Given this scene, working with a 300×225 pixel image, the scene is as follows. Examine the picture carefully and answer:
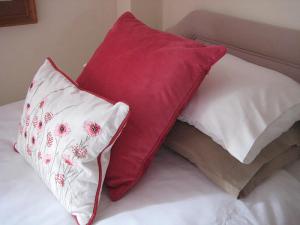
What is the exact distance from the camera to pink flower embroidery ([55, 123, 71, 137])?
2.54ft

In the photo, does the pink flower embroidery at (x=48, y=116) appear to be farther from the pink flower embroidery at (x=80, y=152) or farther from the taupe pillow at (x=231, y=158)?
the taupe pillow at (x=231, y=158)

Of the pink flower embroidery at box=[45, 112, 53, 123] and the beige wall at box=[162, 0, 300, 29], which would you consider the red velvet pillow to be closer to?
the pink flower embroidery at box=[45, 112, 53, 123]

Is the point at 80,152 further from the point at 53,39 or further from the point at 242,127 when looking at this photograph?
the point at 53,39

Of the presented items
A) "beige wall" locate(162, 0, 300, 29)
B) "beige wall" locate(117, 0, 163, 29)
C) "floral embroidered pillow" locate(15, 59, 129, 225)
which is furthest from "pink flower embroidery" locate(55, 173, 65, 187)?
"beige wall" locate(117, 0, 163, 29)

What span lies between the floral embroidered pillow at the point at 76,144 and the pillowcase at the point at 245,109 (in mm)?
257

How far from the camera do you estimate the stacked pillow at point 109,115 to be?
75cm

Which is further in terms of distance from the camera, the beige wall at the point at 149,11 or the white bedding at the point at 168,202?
the beige wall at the point at 149,11

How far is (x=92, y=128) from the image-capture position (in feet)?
2.43

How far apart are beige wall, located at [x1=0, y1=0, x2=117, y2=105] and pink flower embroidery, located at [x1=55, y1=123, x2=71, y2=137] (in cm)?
100

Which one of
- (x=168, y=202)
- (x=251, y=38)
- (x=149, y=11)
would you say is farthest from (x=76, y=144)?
(x=149, y=11)

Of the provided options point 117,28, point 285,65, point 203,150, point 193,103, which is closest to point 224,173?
point 203,150

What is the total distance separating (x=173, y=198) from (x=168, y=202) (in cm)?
2

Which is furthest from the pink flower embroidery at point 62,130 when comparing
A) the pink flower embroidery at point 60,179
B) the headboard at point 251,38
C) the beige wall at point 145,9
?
the beige wall at point 145,9

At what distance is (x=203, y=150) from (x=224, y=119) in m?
0.12
